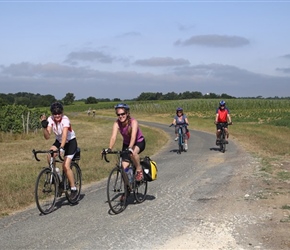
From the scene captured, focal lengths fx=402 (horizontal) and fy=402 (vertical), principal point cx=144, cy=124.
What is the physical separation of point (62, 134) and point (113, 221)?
6.62 feet

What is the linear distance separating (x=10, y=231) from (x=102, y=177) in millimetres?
5159

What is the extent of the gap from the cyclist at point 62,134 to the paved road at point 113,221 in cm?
76

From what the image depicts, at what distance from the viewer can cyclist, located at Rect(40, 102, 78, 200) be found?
7.72 metres

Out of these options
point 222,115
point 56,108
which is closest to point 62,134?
point 56,108

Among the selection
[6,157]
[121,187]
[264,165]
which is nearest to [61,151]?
[121,187]

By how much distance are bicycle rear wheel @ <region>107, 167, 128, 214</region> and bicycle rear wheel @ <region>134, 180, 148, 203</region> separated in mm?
439

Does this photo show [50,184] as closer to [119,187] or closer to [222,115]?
[119,187]

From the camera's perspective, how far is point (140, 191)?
8484 mm

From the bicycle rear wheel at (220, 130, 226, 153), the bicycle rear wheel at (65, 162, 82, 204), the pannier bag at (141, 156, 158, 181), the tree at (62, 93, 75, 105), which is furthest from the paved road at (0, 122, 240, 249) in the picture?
the tree at (62, 93, 75, 105)

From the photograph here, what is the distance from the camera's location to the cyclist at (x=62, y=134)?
25.3 ft

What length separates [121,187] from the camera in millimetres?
7703

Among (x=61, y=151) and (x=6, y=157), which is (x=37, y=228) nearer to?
(x=61, y=151)

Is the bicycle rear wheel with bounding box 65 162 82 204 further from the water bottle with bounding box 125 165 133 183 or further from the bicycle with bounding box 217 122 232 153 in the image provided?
the bicycle with bounding box 217 122 232 153

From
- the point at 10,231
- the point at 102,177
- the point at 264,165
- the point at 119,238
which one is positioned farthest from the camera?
the point at 264,165
